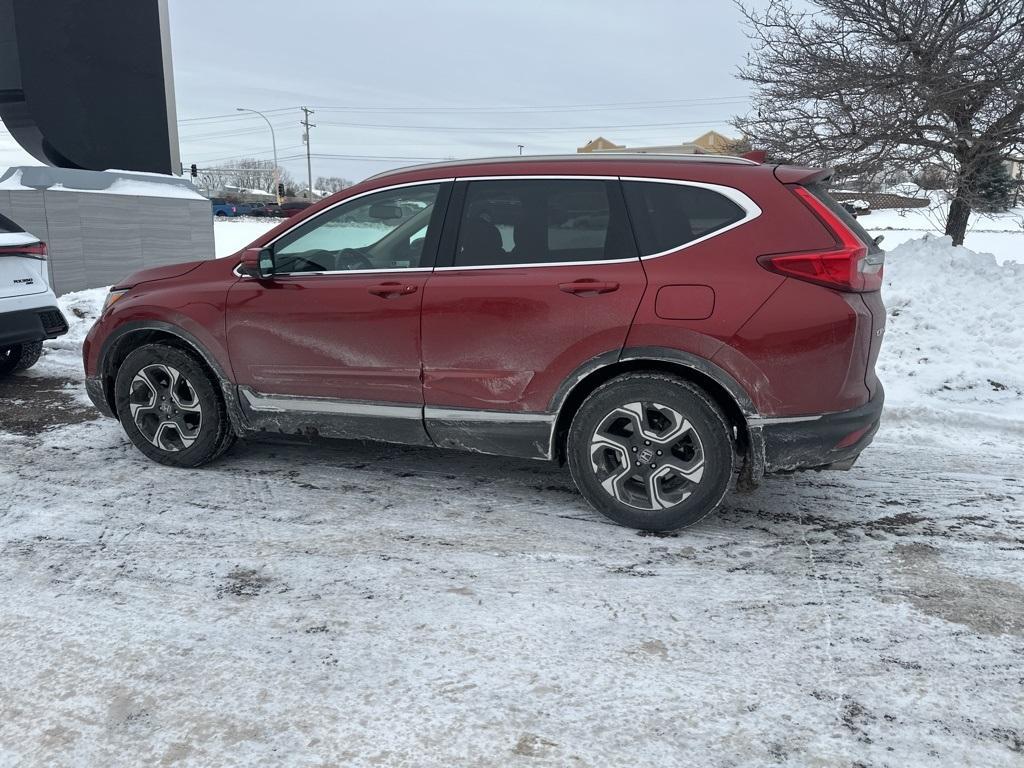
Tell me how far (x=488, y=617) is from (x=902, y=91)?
28.6 feet

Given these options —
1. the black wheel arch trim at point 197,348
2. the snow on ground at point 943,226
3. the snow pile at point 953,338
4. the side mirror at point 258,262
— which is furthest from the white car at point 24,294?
the snow on ground at point 943,226

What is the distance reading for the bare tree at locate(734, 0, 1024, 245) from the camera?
329 inches

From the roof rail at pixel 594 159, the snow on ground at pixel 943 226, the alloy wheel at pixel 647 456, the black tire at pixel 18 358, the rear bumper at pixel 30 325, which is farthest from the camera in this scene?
the snow on ground at pixel 943 226

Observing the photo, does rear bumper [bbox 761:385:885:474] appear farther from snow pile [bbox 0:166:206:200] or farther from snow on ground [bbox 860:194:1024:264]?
snow pile [bbox 0:166:206:200]

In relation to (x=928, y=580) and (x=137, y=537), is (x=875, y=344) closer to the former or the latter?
(x=928, y=580)

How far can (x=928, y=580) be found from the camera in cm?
323

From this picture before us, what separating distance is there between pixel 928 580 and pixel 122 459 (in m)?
4.47

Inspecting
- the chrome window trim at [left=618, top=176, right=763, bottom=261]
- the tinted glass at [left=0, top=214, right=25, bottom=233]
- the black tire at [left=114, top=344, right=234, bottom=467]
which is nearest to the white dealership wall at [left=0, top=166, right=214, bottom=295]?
the tinted glass at [left=0, top=214, right=25, bottom=233]

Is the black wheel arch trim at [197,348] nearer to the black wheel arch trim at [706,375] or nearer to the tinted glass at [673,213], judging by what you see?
the black wheel arch trim at [706,375]

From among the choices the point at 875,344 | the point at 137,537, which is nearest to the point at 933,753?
the point at 875,344

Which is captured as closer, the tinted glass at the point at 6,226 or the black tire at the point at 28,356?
the tinted glass at the point at 6,226

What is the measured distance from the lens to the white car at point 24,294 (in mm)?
5891

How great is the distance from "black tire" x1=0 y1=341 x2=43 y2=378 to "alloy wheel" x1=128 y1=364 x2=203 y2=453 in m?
3.16

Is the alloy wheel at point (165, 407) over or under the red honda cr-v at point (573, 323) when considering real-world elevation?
under
